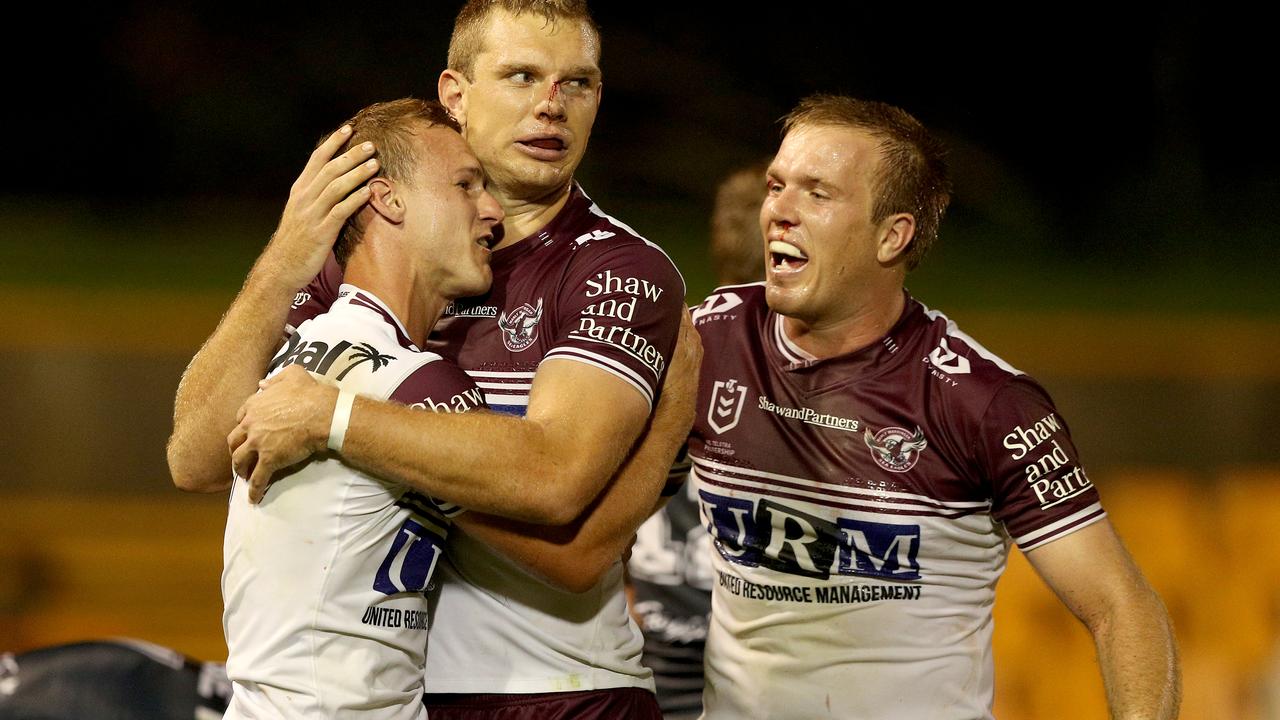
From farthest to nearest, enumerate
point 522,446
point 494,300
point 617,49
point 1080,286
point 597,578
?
point 617,49 → point 1080,286 → point 494,300 → point 597,578 → point 522,446

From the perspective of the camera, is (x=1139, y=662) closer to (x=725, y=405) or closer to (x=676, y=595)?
(x=725, y=405)

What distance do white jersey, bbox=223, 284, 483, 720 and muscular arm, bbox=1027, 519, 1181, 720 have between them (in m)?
1.30

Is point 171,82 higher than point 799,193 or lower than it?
higher

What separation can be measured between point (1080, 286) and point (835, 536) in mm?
6827

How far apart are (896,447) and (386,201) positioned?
4.01 ft

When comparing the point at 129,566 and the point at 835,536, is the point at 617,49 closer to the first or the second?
the point at 129,566

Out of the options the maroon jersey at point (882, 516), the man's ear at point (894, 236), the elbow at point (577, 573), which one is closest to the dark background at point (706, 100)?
the man's ear at point (894, 236)

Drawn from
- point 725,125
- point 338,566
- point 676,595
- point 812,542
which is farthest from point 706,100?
point 338,566

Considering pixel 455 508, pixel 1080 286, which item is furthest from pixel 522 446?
pixel 1080 286

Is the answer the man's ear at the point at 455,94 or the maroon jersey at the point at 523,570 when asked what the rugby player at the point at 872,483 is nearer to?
the maroon jersey at the point at 523,570

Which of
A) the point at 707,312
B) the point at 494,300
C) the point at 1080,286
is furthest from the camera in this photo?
the point at 1080,286

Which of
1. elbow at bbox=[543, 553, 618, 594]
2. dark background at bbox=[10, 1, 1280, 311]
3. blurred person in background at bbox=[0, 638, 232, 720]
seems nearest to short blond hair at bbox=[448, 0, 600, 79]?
elbow at bbox=[543, 553, 618, 594]

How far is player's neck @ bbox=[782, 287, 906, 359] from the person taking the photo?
326 cm

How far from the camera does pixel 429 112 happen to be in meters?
2.85
